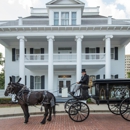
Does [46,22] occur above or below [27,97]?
above

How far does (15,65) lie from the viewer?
2112cm

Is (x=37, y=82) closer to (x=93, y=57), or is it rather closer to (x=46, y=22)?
(x=46, y=22)

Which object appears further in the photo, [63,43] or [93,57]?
[63,43]

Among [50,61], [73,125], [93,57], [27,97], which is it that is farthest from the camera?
[93,57]

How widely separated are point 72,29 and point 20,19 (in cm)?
565

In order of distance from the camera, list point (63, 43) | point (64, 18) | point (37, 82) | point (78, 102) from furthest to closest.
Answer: point (63, 43), point (37, 82), point (64, 18), point (78, 102)

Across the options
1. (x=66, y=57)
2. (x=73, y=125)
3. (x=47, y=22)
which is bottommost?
(x=73, y=125)

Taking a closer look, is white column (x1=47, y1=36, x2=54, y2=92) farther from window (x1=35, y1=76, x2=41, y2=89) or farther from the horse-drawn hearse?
the horse-drawn hearse

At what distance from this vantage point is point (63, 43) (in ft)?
70.0

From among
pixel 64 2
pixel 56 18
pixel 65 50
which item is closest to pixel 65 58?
pixel 65 50

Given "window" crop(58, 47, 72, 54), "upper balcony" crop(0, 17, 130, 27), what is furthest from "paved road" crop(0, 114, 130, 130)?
"window" crop(58, 47, 72, 54)

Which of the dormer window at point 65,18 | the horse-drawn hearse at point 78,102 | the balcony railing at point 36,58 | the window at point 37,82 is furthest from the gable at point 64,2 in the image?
the horse-drawn hearse at point 78,102

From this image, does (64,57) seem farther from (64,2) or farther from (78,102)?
(78,102)

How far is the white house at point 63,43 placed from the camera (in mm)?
17891
